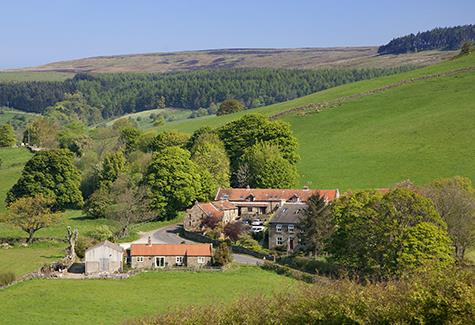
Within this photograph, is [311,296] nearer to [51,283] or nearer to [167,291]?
[167,291]

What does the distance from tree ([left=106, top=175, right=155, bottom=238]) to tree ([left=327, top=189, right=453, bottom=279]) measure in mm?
23158

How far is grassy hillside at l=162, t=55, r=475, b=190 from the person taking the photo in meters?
85.2

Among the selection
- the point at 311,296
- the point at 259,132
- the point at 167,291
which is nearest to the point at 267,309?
the point at 311,296

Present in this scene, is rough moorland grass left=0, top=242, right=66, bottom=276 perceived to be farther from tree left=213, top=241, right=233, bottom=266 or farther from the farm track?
the farm track

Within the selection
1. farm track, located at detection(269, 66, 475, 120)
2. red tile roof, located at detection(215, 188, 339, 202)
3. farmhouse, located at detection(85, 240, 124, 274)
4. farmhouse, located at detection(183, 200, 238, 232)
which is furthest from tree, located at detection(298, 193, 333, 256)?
farm track, located at detection(269, 66, 475, 120)

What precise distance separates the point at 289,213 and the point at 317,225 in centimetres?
679

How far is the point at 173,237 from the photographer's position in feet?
228

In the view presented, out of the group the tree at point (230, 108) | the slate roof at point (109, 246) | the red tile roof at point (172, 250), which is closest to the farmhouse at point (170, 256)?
the red tile roof at point (172, 250)

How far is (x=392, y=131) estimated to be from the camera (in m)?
102

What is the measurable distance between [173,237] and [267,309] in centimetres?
3838

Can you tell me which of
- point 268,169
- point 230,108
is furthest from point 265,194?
point 230,108

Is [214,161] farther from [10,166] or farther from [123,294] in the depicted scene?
[10,166]

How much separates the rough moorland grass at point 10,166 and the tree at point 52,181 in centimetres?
531

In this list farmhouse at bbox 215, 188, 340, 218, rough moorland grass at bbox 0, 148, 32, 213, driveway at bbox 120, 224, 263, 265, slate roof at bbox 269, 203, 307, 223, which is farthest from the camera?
rough moorland grass at bbox 0, 148, 32, 213
